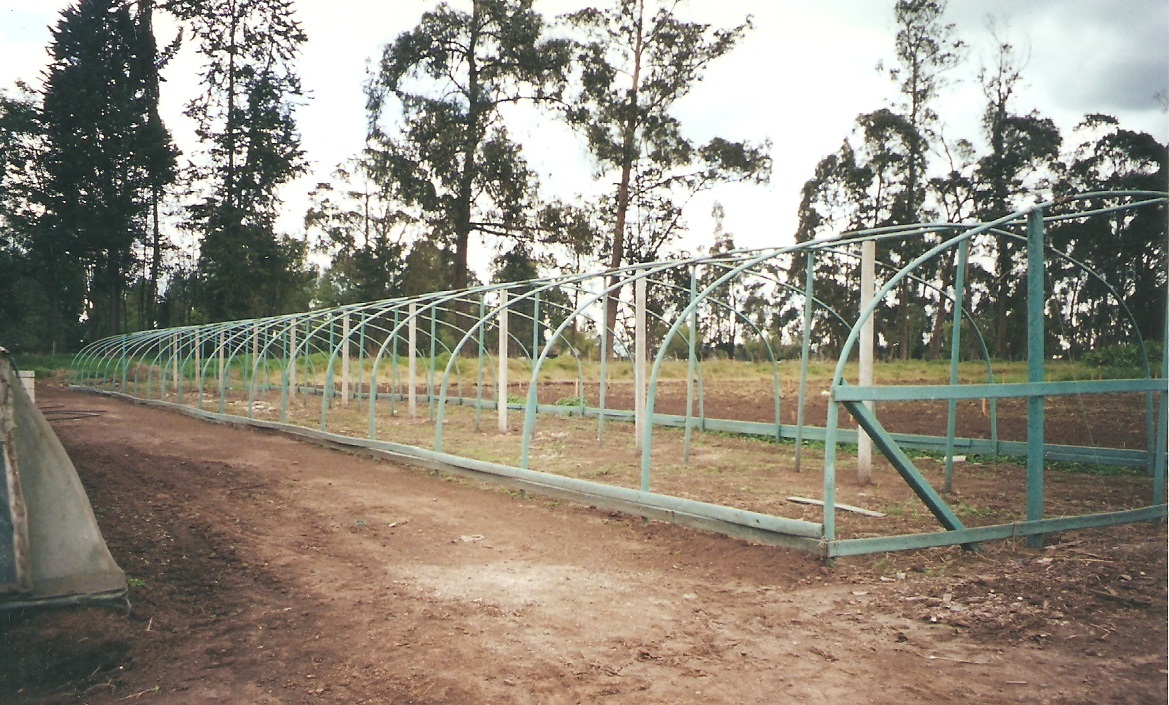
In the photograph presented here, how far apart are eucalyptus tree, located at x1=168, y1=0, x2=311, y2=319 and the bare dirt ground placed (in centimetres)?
546

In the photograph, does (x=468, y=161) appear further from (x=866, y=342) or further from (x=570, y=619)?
(x=570, y=619)

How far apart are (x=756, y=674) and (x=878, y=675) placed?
467 millimetres

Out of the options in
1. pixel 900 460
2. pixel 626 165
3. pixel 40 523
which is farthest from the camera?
pixel 626 165

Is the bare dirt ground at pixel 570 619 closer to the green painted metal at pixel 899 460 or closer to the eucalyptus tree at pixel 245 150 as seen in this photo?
the green painted metal at pixel 899 460

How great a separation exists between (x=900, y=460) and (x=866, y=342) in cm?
250

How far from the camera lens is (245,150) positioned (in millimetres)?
18703

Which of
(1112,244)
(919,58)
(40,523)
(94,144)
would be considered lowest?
(40,523)

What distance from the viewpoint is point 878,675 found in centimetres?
289

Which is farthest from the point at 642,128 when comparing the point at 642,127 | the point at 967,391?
the point at 967,391

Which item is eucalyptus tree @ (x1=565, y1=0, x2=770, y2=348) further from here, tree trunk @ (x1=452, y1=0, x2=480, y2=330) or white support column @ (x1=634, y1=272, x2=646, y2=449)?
white support column @ (x1=634, y1=272, x2=646, y2=449)

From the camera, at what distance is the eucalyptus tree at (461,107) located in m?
21.1

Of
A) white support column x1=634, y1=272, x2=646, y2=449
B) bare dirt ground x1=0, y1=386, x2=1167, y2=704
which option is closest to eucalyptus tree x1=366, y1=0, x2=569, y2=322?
white support column x1=634, y1=272, x2=646, y2=449

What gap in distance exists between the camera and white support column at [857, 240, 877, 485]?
20.8 ft

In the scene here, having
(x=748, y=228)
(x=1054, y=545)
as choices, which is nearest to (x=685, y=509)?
(x=1054, y=545)
